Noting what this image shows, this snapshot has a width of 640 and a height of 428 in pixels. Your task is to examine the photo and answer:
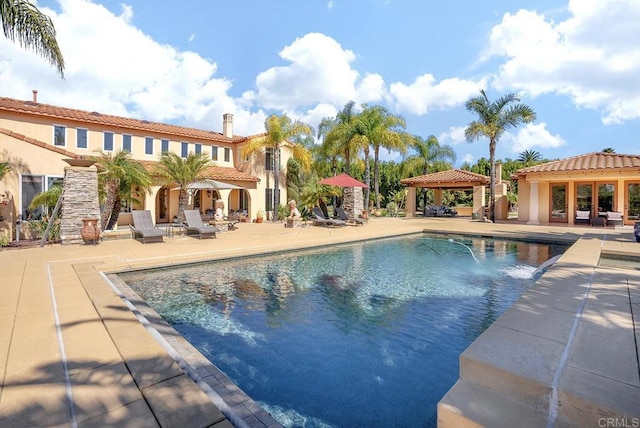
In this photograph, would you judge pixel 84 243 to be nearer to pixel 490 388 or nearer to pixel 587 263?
pixel 490 388

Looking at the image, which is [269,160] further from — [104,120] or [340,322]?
[340,322]

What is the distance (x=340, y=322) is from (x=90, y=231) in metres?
10.4

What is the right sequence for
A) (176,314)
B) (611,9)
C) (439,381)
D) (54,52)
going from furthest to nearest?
1. (611,9)
2. (54,52)
3. (176,314)
4. (439,381)

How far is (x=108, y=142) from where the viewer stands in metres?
20.0

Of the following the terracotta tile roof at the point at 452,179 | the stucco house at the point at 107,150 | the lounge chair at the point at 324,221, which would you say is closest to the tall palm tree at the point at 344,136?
the stucco house at the point at 107,150

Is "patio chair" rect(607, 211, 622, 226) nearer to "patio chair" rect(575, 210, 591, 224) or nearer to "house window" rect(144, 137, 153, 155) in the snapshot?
"patio chair" rect(575, 210, 591, 224)

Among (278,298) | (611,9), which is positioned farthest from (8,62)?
(611,9)

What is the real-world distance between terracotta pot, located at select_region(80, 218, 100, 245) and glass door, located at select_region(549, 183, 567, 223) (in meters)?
25.5

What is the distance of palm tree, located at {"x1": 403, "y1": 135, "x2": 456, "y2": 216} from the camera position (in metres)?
34.0

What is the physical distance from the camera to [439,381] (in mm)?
4090

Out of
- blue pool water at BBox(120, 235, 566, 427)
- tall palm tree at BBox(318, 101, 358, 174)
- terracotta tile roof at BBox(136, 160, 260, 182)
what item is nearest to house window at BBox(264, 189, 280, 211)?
terracotta tile roof at BBox(136, 160, 260, 182)

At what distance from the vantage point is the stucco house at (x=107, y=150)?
46.8 feet

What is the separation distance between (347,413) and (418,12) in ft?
52.9

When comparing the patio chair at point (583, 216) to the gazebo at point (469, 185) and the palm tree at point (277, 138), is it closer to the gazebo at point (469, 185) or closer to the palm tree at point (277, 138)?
the gazebo at point (469, 185)
